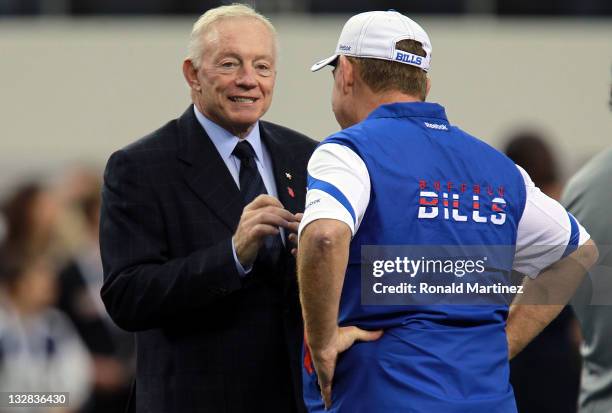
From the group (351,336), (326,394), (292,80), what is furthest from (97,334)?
(292,80)

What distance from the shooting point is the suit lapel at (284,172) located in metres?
3.40

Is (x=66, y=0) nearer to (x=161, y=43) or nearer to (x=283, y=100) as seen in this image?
(x=161, y=43)

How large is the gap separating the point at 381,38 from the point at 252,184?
0.68 metres

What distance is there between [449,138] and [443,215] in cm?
22

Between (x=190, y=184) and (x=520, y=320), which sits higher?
(x=190, y=184)

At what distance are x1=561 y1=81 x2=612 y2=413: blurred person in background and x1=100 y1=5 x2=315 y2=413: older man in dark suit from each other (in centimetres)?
97

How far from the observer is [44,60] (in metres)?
11.1

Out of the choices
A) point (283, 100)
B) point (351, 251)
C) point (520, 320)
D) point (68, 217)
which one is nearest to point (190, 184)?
point (351, 251)

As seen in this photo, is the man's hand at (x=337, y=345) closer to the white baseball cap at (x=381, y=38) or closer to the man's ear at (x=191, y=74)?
the white baseball cap at (x=381, y=38)

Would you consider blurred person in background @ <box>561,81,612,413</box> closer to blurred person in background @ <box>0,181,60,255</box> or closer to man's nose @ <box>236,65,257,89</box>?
man's nose @ <box>236,65,257,89</box>

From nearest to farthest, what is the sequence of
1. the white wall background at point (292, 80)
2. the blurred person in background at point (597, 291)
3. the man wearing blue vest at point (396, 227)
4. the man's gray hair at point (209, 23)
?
the man wearing blue vest at point (396, 227) → the man's gray hair at point (209, 23) → the blurred person in background at point (597, 291) → the white wall background at point (292, 80)

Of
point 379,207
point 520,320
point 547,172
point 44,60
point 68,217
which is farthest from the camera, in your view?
point 44,60

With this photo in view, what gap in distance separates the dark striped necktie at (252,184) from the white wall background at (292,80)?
24.9 ft

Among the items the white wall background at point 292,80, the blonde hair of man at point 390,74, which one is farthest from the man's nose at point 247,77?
the white wall background at point 292,80
